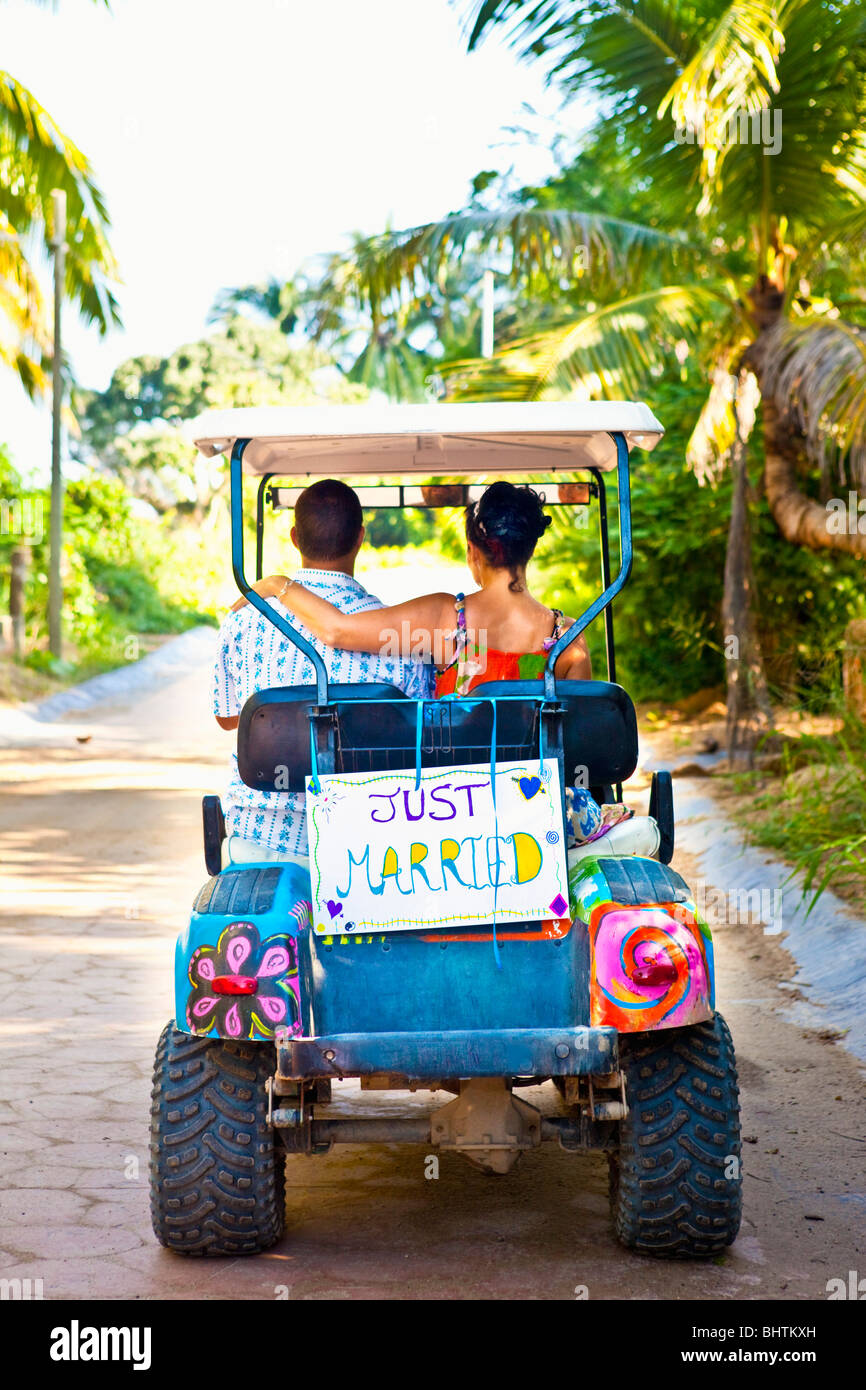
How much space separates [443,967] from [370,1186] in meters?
1.09

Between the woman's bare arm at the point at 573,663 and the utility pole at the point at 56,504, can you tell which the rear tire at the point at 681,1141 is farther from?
the utility pole at the point at 56,504

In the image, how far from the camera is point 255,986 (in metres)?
3.10

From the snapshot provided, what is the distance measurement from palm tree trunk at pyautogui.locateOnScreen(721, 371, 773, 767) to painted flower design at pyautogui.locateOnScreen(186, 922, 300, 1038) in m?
8.27

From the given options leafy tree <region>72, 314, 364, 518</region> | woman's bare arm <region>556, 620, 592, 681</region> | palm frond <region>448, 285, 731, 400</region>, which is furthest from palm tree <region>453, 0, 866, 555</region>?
leafy tree <region>72, 314, 364, 518</region>

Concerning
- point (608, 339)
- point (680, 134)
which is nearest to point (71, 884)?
point (608, 339)

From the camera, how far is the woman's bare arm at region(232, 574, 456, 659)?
11.7 feet

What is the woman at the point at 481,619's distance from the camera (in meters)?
3.58

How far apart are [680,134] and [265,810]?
8.01 m

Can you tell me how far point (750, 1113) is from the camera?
4512 millimetres

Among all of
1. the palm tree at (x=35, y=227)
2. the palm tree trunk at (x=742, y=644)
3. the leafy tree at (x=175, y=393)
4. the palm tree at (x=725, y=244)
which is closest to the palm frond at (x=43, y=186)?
the palm tree at (x=35, y=227)

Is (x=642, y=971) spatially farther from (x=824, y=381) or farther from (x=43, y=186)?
(x=43, y=186)

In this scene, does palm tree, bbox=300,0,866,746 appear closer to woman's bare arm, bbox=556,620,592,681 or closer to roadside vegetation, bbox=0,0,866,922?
roadside vegetation, bbox=0,0,866,922

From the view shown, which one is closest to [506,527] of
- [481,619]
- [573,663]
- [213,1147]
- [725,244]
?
[481,619]

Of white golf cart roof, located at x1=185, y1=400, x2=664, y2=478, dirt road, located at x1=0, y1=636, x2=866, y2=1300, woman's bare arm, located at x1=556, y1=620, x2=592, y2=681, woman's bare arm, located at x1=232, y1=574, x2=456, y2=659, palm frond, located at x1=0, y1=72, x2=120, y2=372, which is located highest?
palm frond, located at x1=0, y1=72, x2=120, y2=372
